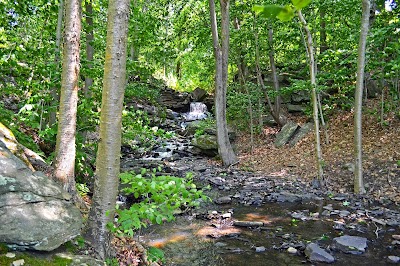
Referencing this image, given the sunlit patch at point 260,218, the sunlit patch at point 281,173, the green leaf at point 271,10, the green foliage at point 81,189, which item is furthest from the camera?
the sunlit patch at point 281,173

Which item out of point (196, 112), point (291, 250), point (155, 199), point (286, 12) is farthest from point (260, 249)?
point (196, 112)

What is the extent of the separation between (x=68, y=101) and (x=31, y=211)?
141 cm

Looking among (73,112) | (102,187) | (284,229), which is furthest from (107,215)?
(284,229)

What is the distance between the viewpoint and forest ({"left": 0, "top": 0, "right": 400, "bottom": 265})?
3012mm

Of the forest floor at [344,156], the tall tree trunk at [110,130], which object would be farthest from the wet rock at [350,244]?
the tall tree trunk at [110,130]

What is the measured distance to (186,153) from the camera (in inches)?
607

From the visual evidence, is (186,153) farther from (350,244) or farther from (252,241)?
(350,244)

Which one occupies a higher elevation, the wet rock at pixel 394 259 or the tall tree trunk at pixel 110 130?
the tall tree trunk at pixel 110 130

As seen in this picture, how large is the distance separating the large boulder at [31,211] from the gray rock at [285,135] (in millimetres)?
11866

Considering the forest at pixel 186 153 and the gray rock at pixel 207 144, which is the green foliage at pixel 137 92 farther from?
the gray rock at pixel 207 144

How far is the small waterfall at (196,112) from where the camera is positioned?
73.0 ft

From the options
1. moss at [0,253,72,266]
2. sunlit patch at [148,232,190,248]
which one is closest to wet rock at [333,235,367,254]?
sunlit patch at [148,232,190,248]

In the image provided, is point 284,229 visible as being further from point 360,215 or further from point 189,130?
point 189,130

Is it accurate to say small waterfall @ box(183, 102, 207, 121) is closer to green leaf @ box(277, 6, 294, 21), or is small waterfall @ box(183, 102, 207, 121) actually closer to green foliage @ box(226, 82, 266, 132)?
green foliage @ box(226, 82, 266, 132)
